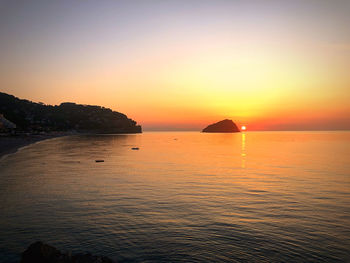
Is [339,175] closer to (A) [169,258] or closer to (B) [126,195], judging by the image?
(B) [126,195]

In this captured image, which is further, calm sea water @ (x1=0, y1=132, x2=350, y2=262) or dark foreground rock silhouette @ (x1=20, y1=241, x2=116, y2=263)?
calm sea water @ (x1=0, y1=132, x2=350, y2=262)

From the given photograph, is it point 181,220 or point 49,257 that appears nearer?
point 49,257

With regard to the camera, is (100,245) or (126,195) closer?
(100,245)

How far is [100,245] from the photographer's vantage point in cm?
1368

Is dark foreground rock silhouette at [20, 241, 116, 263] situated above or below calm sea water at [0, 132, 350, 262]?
above

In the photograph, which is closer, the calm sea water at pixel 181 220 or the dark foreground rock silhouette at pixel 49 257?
the dark foreground rock silhouette at pixel 49 257

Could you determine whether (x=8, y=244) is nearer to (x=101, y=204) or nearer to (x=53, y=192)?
(x=101, y=204)

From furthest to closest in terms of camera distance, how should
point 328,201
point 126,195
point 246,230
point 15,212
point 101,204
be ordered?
point 126,195 < point 328,201 < point 101,204 < point 15,212 < point 246,230

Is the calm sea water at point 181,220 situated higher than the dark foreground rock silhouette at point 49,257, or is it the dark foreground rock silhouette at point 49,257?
the dark foreground rock silhouette at point 49,257

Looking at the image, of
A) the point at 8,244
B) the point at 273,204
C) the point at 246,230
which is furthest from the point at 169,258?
the point at 273,204

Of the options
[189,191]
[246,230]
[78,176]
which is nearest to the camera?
[246,230]

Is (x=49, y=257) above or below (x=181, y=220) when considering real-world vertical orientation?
above

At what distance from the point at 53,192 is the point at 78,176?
432 inches

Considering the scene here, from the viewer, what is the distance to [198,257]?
40.7ft
